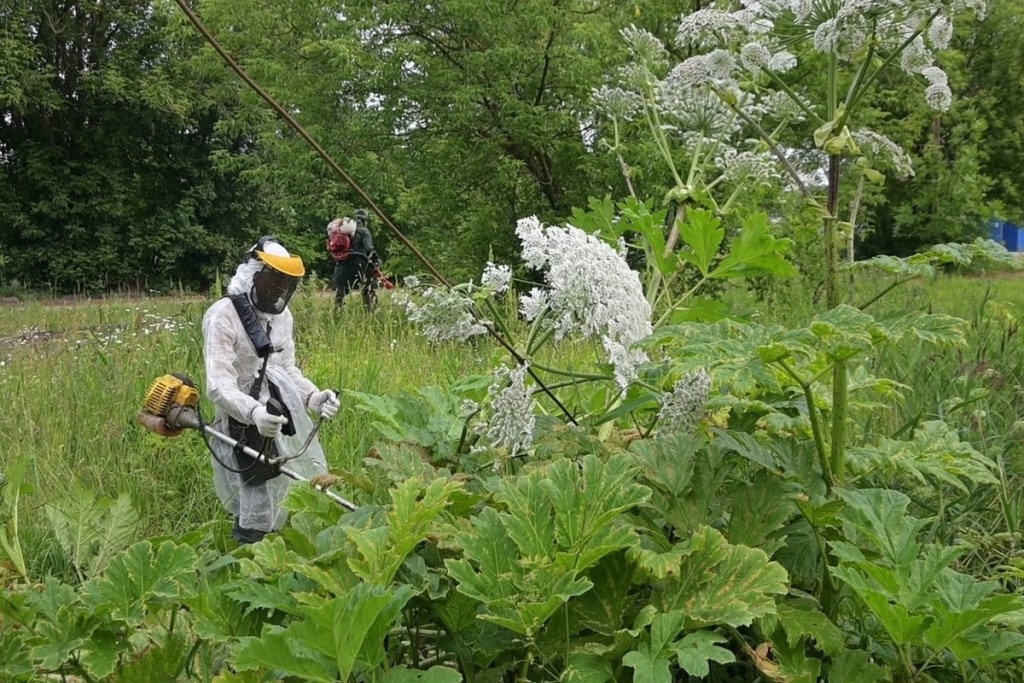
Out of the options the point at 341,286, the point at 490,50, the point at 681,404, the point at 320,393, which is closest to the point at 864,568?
the point at 681,404

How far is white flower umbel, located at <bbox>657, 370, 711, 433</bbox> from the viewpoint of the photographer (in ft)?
4.74

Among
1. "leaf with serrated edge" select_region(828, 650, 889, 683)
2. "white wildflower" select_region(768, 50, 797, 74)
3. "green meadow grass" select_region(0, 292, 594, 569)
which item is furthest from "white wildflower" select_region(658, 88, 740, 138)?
"leaf with serrated edge" select_region(828, 650, 889, 683)

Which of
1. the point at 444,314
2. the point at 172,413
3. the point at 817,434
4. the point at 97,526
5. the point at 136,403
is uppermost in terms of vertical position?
the point at 444,314

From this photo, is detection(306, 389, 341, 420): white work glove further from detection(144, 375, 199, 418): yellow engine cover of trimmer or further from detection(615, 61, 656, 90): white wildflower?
detection(615, 61, 656, 90): white wildflower

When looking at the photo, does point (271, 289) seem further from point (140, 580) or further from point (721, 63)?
point (721, 63)

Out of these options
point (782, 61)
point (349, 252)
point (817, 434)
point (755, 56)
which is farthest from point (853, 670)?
point (349, 252)

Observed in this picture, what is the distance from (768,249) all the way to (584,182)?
22.2ft

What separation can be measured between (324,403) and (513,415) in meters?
0.88

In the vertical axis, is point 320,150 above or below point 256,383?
above

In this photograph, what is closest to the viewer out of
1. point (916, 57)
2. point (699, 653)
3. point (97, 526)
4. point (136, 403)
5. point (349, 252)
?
point (699, 653)

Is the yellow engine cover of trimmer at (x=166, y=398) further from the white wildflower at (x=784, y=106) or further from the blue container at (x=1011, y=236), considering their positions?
the blue container at (x=1011, y=236)

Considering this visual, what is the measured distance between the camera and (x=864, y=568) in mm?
1097

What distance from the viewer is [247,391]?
224 centimetres

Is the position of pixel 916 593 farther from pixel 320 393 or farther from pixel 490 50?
pixel 490 50
